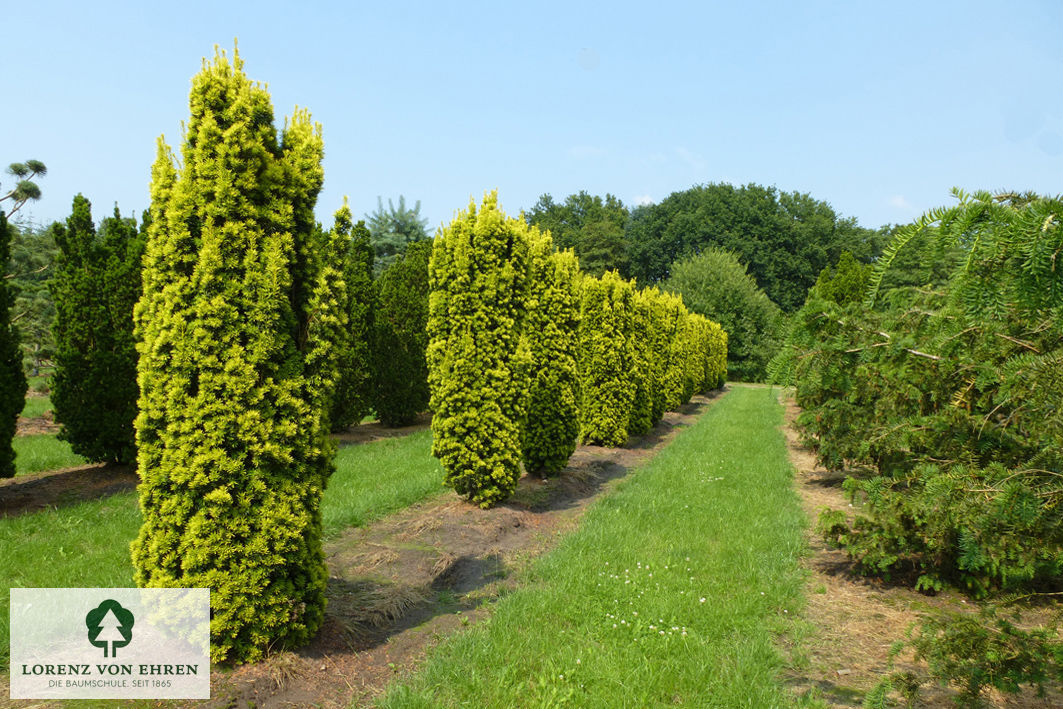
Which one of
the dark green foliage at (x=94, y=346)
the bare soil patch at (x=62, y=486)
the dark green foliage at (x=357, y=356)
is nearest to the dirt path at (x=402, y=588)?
the bare soil patch at (x=62, y=486)

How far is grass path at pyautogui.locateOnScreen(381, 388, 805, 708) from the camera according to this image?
12.1 ft

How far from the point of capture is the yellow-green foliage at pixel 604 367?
42.8ft

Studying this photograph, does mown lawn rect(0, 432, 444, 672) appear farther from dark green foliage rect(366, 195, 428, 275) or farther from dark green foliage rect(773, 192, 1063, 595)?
dark green foliage rect(366, 195, 428, 275)

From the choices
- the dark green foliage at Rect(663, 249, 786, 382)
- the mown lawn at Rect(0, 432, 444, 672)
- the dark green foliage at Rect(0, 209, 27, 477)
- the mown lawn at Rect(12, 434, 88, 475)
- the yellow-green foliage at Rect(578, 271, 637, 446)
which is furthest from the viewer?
the dark green foliage at Rect(663, 249, 786, 382)

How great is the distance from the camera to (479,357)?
7578 millimetres

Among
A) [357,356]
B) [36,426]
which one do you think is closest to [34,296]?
[36,426]

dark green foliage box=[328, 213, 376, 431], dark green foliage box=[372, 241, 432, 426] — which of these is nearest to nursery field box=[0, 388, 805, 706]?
dark green foliage box=[328, 213, 376, 431]

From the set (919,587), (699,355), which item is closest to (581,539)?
(919,587)

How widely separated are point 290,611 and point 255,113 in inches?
129

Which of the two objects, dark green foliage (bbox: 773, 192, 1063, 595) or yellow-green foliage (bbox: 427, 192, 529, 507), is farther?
yellow-green foliage (bbox: 427, 192, 529, 507)

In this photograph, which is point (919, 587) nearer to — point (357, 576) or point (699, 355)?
point (357, 576)

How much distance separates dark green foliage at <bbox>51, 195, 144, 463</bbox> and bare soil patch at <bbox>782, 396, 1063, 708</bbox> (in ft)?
32.1

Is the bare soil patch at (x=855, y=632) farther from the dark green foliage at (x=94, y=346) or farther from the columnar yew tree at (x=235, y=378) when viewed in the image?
the dark green foliage at (x=94, y=346)

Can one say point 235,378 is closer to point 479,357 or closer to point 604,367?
point 479,357
